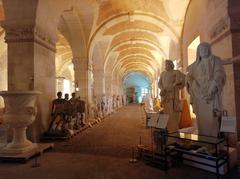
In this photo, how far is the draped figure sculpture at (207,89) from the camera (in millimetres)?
4429

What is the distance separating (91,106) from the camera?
45.0ft

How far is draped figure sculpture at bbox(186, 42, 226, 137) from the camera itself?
4.43 metres

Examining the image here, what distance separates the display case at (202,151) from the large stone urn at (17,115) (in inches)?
128

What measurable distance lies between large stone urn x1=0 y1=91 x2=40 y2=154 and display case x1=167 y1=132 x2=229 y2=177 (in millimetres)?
3254

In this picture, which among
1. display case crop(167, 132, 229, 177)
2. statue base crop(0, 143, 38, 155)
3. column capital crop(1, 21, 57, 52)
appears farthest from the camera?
column capital crop(1, 21, 57, 52)

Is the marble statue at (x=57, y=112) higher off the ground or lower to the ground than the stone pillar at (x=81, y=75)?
lower

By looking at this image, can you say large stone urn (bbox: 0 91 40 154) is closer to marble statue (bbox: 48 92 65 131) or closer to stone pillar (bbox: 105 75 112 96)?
marble statue (bbox: 48 92 65 131)

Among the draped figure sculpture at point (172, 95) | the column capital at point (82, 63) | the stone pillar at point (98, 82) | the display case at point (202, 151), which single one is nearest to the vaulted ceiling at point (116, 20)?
the column capital at point (82, 63)

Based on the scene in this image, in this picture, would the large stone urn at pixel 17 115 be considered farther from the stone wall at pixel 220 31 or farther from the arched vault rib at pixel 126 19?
the arched vault rib at pixel 126 19

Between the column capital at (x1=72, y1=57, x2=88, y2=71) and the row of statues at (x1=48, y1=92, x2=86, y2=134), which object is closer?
the row of statues at (x1=48, y1=92, x2=86, y2=134)

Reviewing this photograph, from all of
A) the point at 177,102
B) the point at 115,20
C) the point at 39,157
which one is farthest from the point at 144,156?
the point at 115,20

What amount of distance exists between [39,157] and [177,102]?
3.54 m

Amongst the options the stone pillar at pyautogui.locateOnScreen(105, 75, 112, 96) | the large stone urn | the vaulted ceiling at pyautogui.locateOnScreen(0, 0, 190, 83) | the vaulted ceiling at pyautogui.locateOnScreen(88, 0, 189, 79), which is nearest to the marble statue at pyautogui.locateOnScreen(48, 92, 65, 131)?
the large stone urn

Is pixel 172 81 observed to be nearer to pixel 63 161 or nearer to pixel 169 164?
pixel 169 164
